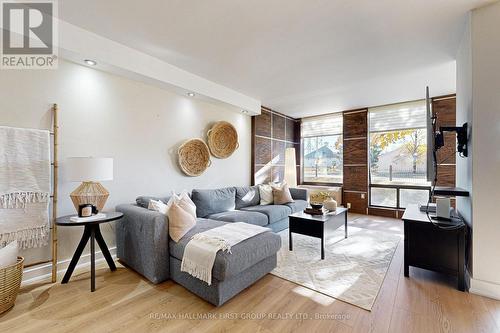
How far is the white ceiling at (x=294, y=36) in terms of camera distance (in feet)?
6.87

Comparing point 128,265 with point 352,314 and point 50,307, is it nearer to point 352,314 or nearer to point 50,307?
point 50,307

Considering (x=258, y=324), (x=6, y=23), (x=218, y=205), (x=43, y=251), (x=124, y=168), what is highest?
(x=6, y=23)

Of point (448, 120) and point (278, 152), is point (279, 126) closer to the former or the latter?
point (278, 152)

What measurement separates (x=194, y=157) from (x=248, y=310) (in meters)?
2.57

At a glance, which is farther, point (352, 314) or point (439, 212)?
point (439, 212)

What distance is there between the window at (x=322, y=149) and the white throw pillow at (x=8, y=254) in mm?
5943

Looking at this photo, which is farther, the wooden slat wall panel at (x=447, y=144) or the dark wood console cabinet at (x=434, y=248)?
the wooden slat wall panel at (x=447, y=144)

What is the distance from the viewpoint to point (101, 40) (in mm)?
2561

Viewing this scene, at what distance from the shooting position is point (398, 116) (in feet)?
16.6

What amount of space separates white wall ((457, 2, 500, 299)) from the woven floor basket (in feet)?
13.0

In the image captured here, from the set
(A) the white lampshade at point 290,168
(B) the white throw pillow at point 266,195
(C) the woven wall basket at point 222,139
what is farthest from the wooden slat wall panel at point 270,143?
(C) the woven wall basket at point 222,139

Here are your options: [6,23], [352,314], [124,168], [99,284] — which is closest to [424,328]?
[352,314]

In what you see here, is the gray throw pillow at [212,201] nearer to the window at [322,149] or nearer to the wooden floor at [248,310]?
the wooden floor at [248,310]

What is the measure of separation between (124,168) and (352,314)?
300 cm
